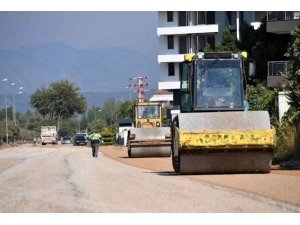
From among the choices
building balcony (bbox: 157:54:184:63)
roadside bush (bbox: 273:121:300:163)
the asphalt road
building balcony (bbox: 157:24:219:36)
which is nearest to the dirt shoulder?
the asphalt road

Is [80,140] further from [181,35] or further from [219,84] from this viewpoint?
[219,84]

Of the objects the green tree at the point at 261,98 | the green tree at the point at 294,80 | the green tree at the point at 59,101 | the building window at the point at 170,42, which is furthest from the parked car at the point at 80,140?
the green tree at the point at 294,80

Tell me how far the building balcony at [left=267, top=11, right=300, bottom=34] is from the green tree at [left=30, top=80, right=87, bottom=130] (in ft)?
315

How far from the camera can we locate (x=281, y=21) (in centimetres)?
5259

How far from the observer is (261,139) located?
2175 centimetres

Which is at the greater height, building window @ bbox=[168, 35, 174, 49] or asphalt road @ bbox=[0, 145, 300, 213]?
building window @ bbox=[168, 35, 174, 49]

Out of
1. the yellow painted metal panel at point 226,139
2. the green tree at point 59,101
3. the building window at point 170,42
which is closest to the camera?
the yellow painted metal panel at point 226,139

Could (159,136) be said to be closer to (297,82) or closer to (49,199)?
(297,82)

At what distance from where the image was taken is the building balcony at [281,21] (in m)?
51.9

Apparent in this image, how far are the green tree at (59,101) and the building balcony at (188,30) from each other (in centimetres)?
7188

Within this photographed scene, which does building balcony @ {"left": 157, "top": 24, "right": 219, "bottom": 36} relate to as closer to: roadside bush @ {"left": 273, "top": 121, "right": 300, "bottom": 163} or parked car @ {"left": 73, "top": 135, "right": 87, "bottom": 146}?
parked car @ {"left": 73, "top": 135, "right": 87, "bottom": 146}

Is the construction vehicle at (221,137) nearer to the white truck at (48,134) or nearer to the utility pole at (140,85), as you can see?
the white truck at (48,134)

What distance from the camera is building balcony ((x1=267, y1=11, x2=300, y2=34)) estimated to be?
51938mm

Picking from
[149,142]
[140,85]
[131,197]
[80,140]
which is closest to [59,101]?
[140,85]
